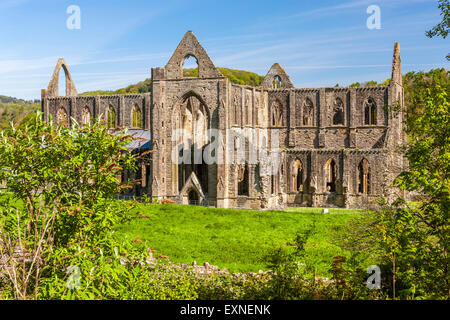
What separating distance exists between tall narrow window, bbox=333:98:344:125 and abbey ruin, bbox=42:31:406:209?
0.10m

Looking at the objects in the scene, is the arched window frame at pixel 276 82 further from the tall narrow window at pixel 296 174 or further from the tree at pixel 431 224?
the tree at pixel 431 224

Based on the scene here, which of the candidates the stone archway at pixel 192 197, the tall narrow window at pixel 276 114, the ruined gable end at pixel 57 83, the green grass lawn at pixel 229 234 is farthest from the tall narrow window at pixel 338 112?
the ruined gable end at pixel 57 83

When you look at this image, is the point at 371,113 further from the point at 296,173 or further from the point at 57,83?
the point at 57,83

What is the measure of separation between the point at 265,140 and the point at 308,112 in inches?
213

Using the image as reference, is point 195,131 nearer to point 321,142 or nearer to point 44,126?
point 321,142

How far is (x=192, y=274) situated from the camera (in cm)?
1489

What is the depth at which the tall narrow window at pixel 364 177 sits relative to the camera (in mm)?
41219

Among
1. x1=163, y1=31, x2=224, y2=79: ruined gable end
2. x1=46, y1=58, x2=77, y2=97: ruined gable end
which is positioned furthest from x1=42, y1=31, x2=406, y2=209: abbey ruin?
x1=46, y1=58, x2=77, y2=97: ruined gable end

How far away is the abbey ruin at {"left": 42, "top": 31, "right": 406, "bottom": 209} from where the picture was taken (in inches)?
1526

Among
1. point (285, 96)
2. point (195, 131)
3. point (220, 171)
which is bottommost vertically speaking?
point (220, 171)

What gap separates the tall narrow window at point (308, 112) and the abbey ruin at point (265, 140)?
0.10m

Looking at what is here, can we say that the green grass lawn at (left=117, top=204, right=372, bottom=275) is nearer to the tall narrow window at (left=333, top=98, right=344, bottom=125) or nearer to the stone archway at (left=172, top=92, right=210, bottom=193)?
the stone archway at (left=172, top=92, right=210, bottom=193)
